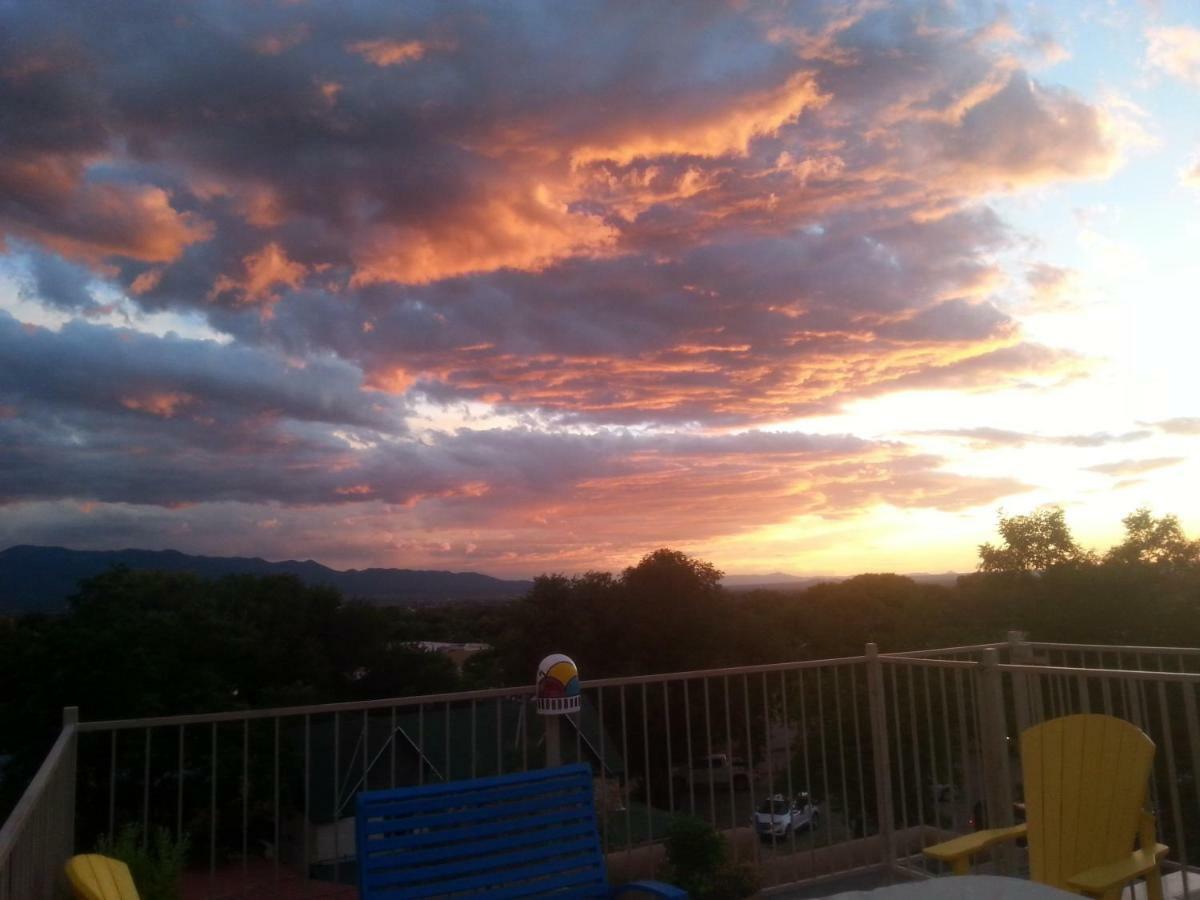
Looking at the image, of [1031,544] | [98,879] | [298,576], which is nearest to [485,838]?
[98,879]

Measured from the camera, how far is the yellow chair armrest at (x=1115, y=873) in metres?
2.82

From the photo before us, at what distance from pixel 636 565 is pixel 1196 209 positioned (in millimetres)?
20901

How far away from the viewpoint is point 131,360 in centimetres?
1345

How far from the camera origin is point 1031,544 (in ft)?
76.2

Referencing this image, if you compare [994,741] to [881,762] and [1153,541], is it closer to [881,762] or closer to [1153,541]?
[881,762]

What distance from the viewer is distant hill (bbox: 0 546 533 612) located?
84.9 ft

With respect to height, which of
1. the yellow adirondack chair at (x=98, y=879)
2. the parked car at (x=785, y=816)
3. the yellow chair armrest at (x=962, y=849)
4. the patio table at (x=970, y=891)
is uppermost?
the yellow adirondack chair at (x=98, y=879)

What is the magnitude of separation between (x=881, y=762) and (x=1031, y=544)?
2080 cm

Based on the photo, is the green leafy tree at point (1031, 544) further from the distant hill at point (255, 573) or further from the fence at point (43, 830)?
the fence at point (43, 830)

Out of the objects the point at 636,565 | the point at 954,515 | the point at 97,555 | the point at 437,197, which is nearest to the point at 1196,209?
the point at 437,197

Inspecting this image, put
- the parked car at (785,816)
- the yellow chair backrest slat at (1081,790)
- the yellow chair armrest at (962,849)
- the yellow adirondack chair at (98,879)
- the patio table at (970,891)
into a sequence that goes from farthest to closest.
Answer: the parked car at (785,816) < the yellow chair backrest slat at (1081,790) < the yellow chair armrest at (962,849) < the patio table at (970,891) < the yellow adirondack chair at (98,879)

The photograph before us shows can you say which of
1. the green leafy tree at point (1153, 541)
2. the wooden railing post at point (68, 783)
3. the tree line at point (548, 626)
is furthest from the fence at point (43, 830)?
the green leafy tree at point (1153, 541)

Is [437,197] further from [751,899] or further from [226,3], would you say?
[751,899]

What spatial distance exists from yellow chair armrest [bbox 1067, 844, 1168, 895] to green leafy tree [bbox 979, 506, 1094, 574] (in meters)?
21.2
